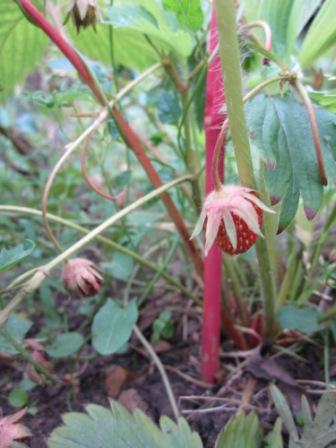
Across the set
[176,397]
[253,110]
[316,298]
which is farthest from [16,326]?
[316,298]

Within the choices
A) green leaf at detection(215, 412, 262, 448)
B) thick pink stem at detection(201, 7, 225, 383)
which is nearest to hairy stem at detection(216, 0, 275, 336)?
thick pink stem at detection(201, 7, 225, 383)

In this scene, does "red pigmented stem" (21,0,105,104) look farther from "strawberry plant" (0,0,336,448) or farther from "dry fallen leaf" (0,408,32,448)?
"dry fallen leaf" (0,408,32,448)

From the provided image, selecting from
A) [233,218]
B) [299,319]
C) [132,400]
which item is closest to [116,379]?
[132,400]

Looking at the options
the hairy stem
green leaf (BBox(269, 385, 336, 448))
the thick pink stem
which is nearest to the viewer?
the hairy stem

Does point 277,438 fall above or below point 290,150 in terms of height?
below

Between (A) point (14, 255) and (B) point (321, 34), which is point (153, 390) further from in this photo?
(B) point (321, 34)

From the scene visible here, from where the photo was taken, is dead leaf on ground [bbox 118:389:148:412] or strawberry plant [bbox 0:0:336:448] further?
dead leaf on ground [bbox 118:389:148:412]

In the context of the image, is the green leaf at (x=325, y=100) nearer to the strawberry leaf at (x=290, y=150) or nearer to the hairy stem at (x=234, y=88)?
the strawberry leaf at (x=290, y=150)

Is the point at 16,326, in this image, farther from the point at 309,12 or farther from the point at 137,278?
the point at 309,12
